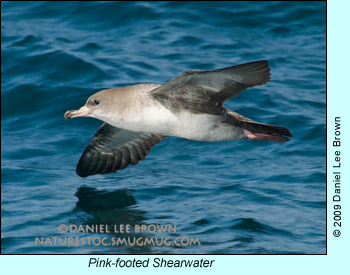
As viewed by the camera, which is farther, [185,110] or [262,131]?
[262,131]

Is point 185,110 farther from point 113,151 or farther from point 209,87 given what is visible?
point 113,151

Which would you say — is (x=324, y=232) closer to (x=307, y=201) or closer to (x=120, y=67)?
(x=307, y=201)

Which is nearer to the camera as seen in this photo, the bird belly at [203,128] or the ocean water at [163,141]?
the bird belly at [203,128]

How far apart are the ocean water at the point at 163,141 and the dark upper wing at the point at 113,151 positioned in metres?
0.29

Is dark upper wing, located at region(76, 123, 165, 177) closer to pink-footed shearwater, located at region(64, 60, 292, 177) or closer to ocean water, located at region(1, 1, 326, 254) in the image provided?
ocean water, located at region(1, 1, 326, 254)

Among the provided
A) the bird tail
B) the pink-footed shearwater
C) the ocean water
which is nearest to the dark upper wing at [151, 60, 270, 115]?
the pink-footed shearwater

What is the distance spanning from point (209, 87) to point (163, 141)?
13.1ft

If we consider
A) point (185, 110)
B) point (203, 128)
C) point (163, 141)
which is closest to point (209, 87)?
point (185, 110)

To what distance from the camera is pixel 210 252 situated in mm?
7941

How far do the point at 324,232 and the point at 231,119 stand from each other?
79.5 inches

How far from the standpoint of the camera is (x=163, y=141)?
12.1 m

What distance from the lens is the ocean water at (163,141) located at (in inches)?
343

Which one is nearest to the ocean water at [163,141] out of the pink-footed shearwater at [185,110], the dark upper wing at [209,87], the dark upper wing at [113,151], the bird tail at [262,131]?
the dark upper wing at [113,151]

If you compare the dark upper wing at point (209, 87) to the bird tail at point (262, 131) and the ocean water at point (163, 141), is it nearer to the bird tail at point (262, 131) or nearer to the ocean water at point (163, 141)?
the bird tail at point (262, 131)
